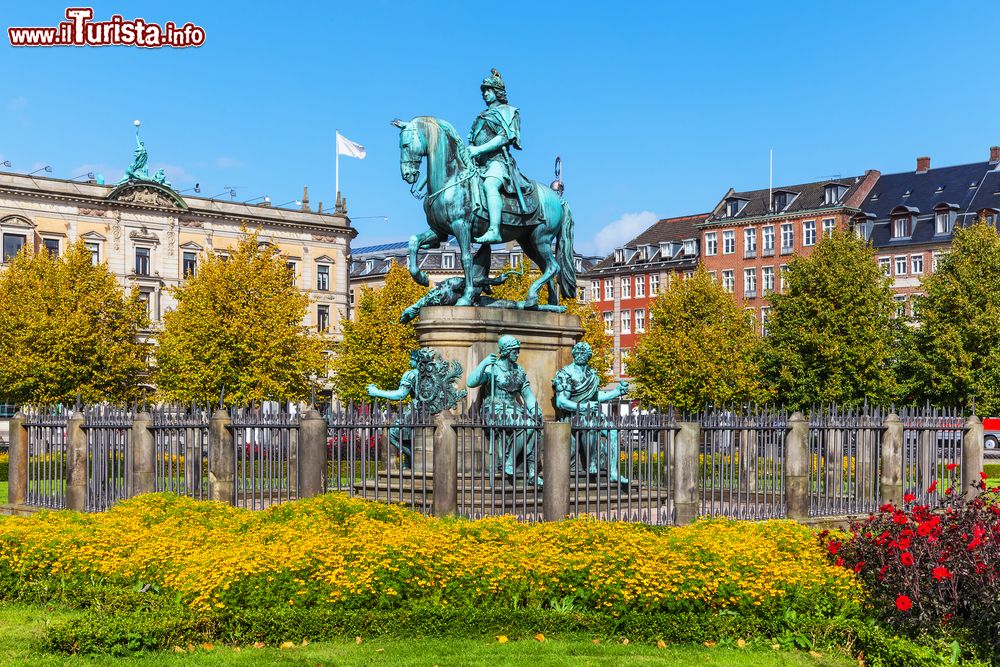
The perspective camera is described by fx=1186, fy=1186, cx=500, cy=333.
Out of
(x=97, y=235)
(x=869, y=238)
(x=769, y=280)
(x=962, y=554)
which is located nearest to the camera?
(x=962, y=554)

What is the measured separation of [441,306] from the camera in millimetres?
18406

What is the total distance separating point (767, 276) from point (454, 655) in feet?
257

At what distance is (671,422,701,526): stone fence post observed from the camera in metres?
17.2

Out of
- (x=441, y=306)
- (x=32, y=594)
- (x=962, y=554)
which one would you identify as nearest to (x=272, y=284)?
(x=441, y=306)

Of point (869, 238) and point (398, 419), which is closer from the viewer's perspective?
point (398, 419)

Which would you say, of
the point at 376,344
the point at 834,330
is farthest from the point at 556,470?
the point at 376,344

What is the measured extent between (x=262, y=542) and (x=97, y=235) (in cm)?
6440

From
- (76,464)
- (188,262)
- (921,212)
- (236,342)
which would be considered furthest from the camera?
(921,212)

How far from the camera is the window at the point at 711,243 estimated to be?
89500 millimetres

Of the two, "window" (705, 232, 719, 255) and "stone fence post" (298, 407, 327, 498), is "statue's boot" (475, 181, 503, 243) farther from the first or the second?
"window" (705, 232, 719, 255)

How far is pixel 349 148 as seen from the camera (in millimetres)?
70875

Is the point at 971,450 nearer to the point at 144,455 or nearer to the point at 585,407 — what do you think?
the point at 585,407

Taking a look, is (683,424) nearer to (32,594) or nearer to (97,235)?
(32,594)

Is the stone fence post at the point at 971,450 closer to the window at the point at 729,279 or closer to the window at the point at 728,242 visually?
the window at the point at 729,279
